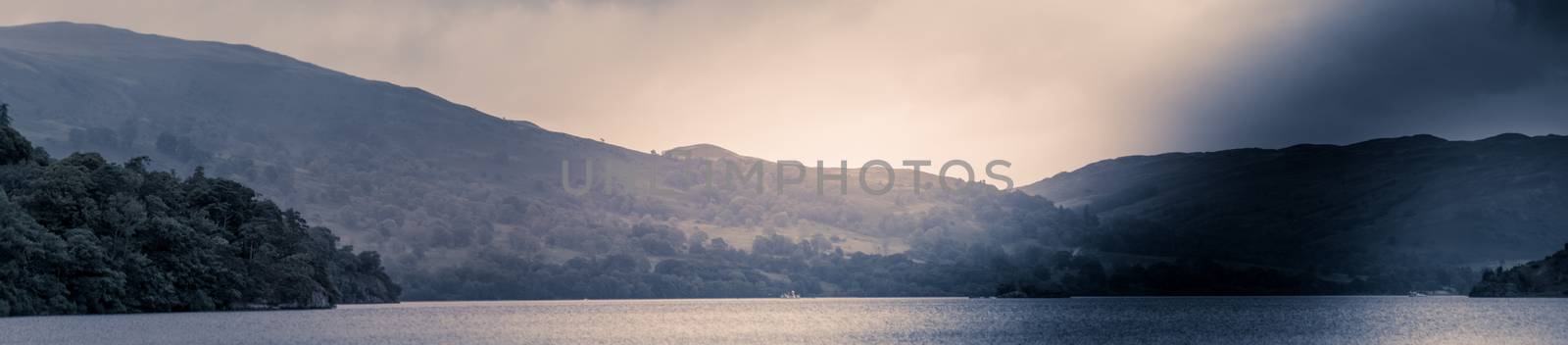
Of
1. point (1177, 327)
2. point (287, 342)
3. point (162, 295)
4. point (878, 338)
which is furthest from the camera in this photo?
point (162, 295)

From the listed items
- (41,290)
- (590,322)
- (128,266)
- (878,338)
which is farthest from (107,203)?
(878,338)

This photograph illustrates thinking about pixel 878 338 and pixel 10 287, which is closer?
pixel 878 338

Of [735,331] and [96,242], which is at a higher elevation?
[96,242]

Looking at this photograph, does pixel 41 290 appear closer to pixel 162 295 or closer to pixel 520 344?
pixel 162 295

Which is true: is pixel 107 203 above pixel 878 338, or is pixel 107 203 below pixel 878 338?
above

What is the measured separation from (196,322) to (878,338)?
70976 millimetres

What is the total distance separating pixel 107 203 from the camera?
6973 inches

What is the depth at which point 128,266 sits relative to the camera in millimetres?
177500

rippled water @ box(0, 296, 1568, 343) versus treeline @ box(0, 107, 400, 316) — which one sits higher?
treeline @ box(0, 107, 400, 316)

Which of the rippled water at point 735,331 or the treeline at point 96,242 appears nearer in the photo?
the rippled water at point 735,331

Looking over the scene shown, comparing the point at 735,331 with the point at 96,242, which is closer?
the point at 735,331

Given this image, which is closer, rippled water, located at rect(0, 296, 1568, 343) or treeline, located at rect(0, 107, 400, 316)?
rippled water, located at rect(0, 296, 1568, 343)

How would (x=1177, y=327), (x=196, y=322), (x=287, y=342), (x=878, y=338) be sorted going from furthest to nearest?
(x=1177, y=327) → (x=196, y=322) → (x=878, y=338) → (x=287, y=342)

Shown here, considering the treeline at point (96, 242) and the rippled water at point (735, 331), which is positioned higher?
the treeline at point (96, 242)
